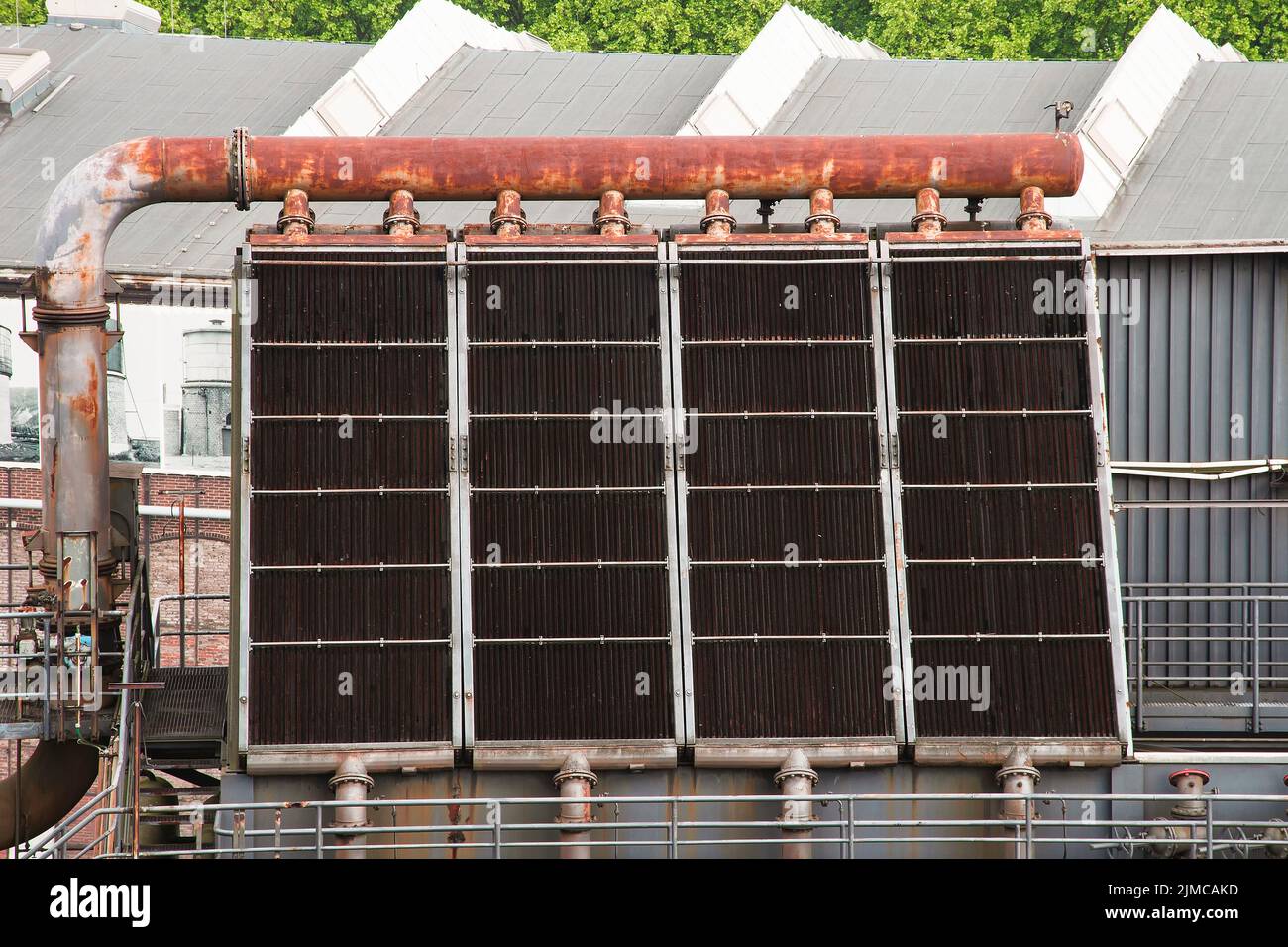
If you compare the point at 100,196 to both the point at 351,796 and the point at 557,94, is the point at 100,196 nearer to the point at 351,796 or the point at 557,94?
the point at 351,796

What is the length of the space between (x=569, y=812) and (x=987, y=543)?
16.1 feet

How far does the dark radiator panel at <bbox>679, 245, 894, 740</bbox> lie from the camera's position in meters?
15.5

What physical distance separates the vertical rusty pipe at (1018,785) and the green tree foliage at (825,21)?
138 ft

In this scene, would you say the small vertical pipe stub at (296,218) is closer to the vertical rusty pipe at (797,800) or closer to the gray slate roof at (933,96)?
the vertical rusty pipe at (797,800)

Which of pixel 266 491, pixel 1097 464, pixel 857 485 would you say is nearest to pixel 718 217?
pixel 857 485

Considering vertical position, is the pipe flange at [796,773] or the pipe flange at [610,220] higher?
the pipe flange at [610,220]

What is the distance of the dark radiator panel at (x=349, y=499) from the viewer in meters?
15.3

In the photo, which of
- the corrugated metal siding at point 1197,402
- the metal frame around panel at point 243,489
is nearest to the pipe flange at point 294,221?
the metal frame around panel at point 243,489

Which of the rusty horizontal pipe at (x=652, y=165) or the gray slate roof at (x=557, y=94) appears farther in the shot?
the gray slate roof at (x=557, y=94)

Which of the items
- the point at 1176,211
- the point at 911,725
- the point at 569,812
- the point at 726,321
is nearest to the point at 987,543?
the point at 911,725

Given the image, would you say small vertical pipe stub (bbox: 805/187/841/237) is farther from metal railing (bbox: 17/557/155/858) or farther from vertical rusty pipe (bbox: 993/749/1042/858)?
metal railing (bbox: 17/557/155/858)

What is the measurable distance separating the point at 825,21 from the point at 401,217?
→ 157 feet

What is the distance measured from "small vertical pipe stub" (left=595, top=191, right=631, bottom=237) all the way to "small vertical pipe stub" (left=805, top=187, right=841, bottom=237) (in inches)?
77.4

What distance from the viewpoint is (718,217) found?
16.9m
